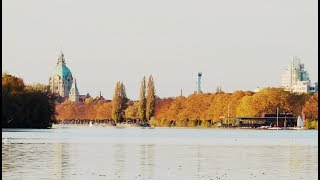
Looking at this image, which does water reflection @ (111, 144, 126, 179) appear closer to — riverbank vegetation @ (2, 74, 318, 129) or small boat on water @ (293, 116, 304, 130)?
riverbank vegetation @ (2, 74, 318, 129)

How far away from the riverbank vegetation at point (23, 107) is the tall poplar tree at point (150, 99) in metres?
65.0

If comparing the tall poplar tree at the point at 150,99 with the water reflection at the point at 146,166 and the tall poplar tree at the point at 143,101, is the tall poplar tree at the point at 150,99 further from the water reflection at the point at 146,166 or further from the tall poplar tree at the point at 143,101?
the water reflection at the point at 146,166

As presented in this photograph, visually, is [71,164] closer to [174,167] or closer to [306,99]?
[174,167]

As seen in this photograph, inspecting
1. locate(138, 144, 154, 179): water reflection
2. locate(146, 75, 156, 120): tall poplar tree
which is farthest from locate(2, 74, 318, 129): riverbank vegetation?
locate(138, 144, 154, 179): water reflection

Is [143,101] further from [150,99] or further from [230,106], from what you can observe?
[230,106]

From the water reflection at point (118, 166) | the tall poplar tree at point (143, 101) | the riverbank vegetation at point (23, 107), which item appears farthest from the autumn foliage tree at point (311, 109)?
the water reflection at point (118, 166)

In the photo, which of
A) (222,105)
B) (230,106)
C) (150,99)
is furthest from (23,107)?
(222,105)

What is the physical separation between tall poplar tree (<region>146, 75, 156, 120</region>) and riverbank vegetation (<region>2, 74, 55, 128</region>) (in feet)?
213

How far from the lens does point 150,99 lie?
184 m

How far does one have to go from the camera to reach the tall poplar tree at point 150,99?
180 metres

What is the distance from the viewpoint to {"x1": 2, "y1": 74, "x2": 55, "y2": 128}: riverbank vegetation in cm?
10231

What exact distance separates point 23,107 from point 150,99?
7831 cm

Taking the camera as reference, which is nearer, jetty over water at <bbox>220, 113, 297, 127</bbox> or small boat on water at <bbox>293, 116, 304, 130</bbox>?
small boat on water at <bbox>293, 116, 304, 130</bbox>

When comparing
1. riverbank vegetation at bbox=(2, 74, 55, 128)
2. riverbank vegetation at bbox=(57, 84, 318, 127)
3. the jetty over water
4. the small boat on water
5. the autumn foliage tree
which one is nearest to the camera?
riverbank vegetation at bbox=(2, 74, 55, 128)
